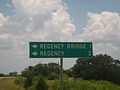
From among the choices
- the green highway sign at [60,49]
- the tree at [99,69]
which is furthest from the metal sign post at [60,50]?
the tree at [99,69]

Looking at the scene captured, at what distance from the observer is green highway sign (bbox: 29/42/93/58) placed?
10.3m

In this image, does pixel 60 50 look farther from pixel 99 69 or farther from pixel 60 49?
pixel 99 69

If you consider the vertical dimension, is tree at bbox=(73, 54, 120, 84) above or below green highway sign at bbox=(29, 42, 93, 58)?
below

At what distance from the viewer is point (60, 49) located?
10.5 m

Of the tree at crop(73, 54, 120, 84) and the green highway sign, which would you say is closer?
the green highway sign

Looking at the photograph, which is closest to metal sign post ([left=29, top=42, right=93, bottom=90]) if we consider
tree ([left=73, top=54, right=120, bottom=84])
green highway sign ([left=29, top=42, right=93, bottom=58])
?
green highway sign ([left=29, top=42, right=93, bottom=58])

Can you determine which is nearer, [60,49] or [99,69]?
[60,49]

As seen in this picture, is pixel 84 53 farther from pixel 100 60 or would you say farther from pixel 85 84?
pixel 100 60

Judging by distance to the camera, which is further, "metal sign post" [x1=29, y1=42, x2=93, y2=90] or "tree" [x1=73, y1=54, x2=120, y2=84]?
"tree" [x1=73, y1=54, x2=120, y2=84]

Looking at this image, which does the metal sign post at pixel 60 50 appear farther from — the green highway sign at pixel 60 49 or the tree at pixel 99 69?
the tree at pixel 99 69

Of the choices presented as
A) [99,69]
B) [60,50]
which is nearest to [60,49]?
[60,50]

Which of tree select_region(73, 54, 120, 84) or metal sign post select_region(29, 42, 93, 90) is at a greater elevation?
metal sign post select_region(29, 42, 93, 90)

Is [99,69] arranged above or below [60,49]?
below

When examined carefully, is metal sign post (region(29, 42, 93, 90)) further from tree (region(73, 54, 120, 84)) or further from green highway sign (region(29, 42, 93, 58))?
tree (region(73, 54, 120, 84))
